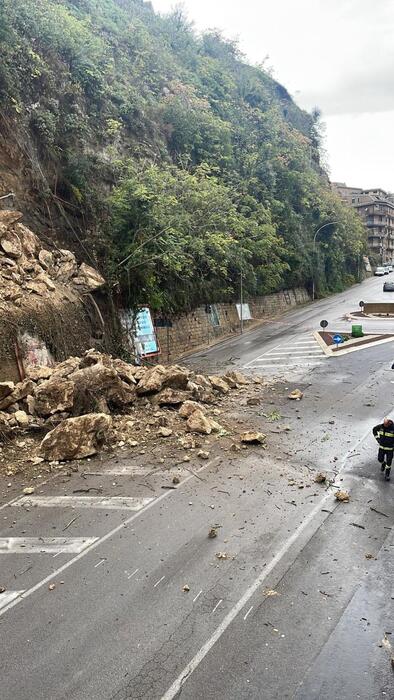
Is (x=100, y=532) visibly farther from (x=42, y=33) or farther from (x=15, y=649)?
(x=42, y=33)

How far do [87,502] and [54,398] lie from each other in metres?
4.13

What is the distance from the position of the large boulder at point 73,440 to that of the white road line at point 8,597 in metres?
4.29

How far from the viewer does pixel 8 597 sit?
605 centimetres

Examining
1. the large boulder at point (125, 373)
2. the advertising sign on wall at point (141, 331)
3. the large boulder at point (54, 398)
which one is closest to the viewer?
the large boulder at point (54, 398)

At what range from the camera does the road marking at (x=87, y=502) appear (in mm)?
8438

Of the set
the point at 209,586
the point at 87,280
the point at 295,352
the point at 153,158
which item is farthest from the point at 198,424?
the point at 153,158

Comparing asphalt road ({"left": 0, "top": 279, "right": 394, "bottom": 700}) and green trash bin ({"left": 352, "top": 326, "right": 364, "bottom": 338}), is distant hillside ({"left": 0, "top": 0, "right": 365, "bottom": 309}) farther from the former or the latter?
asphalt road ({"left": 0, "top": 279, "right": 394, "bottom": 700})

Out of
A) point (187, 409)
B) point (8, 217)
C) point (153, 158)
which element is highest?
point (153, 158)

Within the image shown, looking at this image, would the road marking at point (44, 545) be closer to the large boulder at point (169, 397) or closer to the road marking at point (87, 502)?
the road marking at point (87, 502)

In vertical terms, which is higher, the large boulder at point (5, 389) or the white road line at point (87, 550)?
the large boulder at point (5, 389)

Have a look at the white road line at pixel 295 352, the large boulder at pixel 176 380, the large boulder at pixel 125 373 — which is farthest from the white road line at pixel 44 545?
the white road line at pixel 295 352

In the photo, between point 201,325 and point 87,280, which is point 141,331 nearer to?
point 87,280

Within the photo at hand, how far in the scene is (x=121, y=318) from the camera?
21328 mm

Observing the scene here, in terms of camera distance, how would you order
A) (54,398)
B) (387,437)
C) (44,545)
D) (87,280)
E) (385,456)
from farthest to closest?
(87,280)
(54,398)
(385,456)
(387,437)
(44,545)
